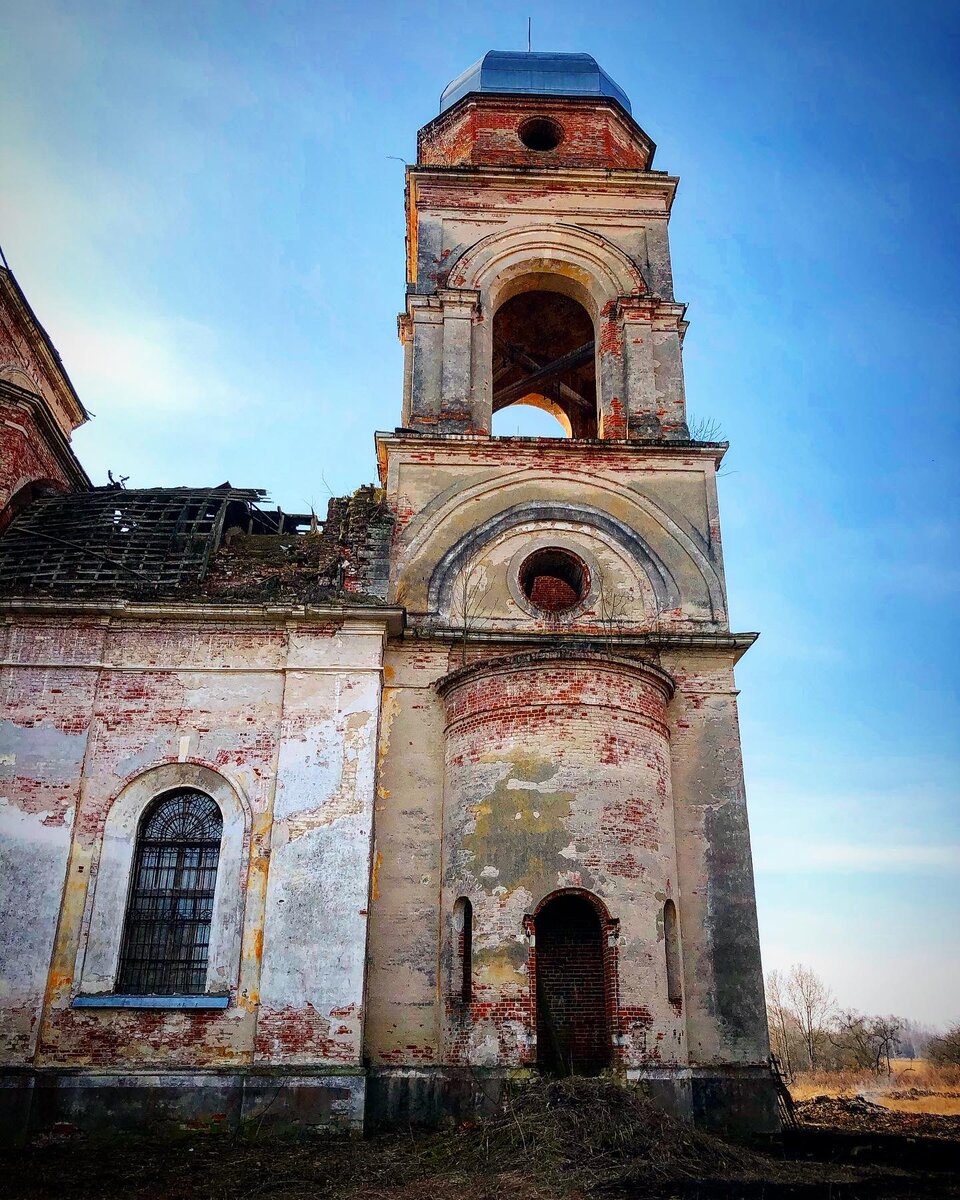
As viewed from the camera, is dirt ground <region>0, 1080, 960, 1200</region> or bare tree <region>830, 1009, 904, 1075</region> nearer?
dirt ground <region>0, 1080, 960, 1200</region>

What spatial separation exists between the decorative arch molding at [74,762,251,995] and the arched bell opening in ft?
31.4

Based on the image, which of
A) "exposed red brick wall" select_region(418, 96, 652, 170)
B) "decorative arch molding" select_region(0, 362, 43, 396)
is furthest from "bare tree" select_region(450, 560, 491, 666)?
"exposed red brick wall" select_region(418, 96, 652, 170)

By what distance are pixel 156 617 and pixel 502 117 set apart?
11.7 metres

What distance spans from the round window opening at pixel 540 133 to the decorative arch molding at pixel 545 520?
784 centimetres

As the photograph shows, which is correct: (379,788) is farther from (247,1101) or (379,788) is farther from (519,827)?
(247,1101)

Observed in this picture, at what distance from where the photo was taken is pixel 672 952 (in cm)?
1183

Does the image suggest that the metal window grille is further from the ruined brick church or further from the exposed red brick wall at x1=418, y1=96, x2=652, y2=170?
the exposed red brick wall at x1=418, y1=96, x2=652, y2=170

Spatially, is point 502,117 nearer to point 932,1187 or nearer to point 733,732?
point 733,732

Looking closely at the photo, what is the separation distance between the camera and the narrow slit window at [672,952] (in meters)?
11.6

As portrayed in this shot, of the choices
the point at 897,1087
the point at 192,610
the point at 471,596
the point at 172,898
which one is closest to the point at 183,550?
the point at 192,610

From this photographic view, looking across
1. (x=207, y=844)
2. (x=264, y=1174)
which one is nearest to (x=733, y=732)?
(x=207, y=844)

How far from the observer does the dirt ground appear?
8.20 meters

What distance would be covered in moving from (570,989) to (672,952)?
1.27 metres

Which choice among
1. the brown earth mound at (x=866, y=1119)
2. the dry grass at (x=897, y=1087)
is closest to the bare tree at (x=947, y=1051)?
the dry grass at (x=897, y=1087)
